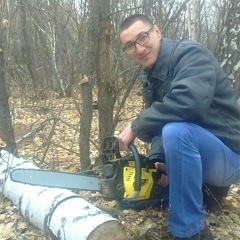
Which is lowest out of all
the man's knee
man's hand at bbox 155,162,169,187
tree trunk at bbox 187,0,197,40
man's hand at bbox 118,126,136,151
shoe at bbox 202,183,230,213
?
shoe at bbox 202,183,230,213

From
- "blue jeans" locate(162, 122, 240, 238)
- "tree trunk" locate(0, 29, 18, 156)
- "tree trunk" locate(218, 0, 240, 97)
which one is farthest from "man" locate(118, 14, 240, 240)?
"tree trunk" locate(0, 29, 18, 156)

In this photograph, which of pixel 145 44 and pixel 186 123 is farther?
pixel 145 44

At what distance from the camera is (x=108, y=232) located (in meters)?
2.05

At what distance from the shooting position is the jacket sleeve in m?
1.96

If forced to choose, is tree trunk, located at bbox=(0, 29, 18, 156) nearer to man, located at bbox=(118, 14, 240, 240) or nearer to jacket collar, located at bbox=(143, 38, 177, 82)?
man, located at bbox=(118, 14, 240, 240)

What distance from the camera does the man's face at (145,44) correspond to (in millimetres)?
2328

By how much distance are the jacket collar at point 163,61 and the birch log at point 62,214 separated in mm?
930

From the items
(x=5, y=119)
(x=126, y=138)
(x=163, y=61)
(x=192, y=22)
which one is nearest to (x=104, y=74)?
(x=163, y=61)

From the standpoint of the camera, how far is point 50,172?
229cm

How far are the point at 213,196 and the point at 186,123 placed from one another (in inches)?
30.4

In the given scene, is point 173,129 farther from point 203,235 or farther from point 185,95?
point 203,235

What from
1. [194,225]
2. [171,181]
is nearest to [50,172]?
[171,181]

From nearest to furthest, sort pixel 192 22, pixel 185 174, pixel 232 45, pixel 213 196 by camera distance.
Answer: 1. pixel 185 174
2. pixel 213 196
3. pixel 232 45
4. pixel 192 22

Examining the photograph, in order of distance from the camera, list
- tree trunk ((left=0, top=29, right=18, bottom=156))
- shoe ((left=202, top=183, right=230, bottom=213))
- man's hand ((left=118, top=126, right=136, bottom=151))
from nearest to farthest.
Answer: man's hand ((left=118, top=126, right=136, bottom=151))
shoe ((left=202, top=183, right=230, bottom=213))
tree trunk ((left=0, top=29, right=18, bottom=156))
